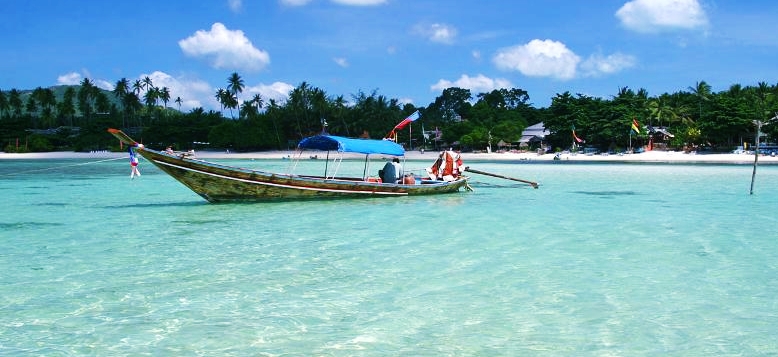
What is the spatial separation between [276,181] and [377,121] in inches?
2554

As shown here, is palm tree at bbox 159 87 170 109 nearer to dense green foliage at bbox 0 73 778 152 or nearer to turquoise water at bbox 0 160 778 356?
dense green foliage at bbox 0 73 778 152

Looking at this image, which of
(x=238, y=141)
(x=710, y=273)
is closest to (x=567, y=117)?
(x=238, y=141)

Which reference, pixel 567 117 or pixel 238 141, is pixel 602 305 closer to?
pixel 567 117

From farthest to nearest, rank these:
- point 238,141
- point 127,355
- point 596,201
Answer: point 238,141 → point 596,201 → point 127,355

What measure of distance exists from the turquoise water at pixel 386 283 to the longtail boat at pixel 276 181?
760mm

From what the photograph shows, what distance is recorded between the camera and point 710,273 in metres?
8.59

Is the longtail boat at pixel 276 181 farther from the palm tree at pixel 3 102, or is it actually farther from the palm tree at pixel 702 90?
the palm tree at pixel 3 102

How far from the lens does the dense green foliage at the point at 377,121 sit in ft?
182

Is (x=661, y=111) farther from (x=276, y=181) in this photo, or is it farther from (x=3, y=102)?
(x=3, y=102)

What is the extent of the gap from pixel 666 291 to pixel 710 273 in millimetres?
1440

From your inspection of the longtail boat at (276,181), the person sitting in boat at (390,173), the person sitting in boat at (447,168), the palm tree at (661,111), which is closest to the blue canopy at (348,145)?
the longtail boat at (276,181)

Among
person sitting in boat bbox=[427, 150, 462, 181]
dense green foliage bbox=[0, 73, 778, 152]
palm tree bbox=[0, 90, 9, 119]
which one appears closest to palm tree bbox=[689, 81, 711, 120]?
dense green foliage bbox=[0, 73, 778, 152]

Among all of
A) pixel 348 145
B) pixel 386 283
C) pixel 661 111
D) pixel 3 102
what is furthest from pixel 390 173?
pixel 3 102

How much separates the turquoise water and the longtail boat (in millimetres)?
760
